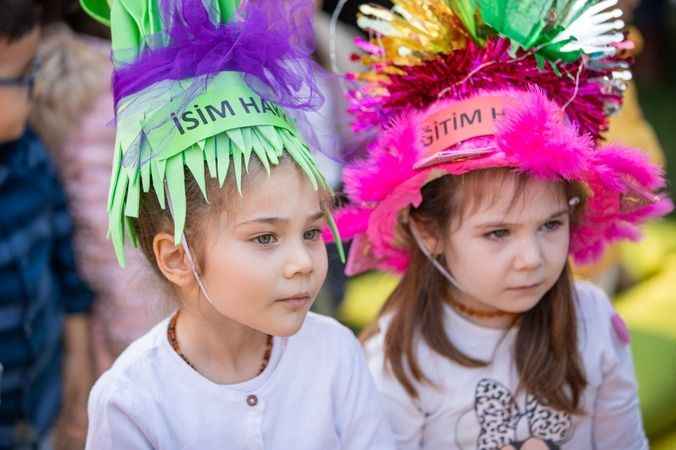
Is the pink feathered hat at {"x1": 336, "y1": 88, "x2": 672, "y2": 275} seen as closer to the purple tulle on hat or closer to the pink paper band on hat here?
the pink paper band on hat

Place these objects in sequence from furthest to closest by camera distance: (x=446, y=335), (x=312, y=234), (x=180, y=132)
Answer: (x=446, y=335), (x=312, y=234), (x=180, y=132)

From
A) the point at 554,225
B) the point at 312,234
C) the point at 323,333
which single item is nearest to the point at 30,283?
the point at 323,333

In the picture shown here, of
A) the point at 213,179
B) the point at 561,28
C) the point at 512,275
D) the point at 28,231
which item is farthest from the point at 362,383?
the point at 28,231

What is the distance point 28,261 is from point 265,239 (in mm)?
1061

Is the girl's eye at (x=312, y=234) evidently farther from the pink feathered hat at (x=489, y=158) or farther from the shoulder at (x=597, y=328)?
the shoulder at (x=597, y=328)

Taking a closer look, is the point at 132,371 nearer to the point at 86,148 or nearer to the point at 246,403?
the point at 246,403

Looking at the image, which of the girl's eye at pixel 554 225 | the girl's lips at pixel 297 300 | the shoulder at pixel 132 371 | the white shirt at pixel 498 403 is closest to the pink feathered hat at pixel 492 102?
the girl's eye at pixel 554 225

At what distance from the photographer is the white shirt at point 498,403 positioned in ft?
7.63

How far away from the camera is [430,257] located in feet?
7.87

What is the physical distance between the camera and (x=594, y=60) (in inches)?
87.8

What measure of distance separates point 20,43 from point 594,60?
1.43 meters

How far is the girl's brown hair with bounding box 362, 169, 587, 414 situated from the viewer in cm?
231

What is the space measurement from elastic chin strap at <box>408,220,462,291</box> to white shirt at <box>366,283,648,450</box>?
0.09 meters

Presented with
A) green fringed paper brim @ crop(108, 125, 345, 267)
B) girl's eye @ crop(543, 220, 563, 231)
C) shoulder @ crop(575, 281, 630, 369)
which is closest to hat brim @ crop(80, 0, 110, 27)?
green fringed paper brim @ crop(108, 125, 345, 267)
